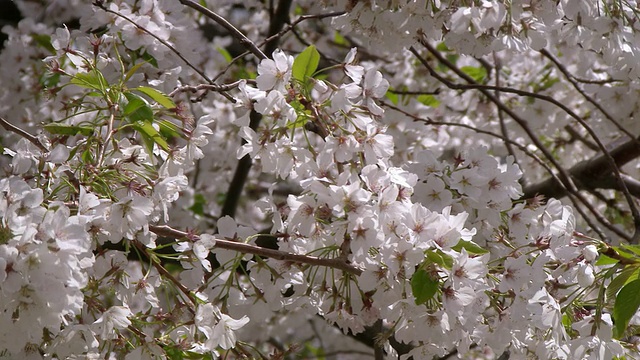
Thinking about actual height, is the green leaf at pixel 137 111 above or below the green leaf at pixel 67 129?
above

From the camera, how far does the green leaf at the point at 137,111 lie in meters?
1.88

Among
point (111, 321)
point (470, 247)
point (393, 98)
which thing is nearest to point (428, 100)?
point (393, 98)

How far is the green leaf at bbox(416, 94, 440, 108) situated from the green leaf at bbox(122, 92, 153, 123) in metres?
2.37

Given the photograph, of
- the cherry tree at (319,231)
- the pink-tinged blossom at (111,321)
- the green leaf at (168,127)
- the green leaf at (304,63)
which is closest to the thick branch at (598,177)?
the cherry tree at (319,231)

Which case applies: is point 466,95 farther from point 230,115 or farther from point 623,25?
point 623,25

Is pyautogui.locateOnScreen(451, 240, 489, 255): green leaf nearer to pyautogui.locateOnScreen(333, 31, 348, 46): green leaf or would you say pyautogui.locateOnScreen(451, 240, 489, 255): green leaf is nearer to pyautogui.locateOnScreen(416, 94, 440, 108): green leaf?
pyautogui.locateOnScreen(416, 94, 440, 108): green leaf

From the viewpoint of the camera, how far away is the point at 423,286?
1.72 metres

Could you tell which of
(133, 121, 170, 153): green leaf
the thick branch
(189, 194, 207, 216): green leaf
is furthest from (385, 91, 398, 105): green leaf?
(133, 121, 170, 153): green leaf

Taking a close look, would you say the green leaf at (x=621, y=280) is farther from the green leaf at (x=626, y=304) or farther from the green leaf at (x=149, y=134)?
the green leaf at (x=149, y=134)

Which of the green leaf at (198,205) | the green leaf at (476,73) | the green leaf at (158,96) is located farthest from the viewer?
the green leaf at (198,205)

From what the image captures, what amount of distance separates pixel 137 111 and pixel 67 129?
7.7 inches

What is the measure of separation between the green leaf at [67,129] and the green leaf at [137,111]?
132 mm

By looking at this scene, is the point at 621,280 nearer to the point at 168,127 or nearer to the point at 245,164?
the point at 168,127

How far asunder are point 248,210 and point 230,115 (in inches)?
47.6
